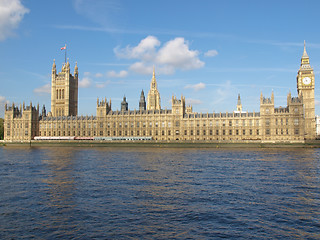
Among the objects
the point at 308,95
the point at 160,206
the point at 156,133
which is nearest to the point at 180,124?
the point at 156,133

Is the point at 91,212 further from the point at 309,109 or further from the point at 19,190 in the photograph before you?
the point at 309,109

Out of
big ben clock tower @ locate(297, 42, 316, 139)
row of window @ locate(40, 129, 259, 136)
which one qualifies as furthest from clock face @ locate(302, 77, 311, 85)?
row of window @ locate(40, 129, 259, 136)

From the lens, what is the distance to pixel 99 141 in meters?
134


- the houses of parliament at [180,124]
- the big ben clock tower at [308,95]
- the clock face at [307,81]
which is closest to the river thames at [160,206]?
the houses of parliament at [180,124]

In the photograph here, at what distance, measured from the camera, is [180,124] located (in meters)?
139

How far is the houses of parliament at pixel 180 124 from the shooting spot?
125 metres

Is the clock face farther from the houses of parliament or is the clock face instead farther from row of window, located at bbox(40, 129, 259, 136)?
row of window, located at bbox(40, 129, 259, 136)

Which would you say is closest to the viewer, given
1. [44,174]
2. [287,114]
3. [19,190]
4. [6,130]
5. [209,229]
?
[209,229]

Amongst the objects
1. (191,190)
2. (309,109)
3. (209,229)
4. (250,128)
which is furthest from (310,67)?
(209,229)

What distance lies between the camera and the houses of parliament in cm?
12488

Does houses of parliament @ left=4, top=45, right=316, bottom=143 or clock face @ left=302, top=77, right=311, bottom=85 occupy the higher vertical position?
clock face @ left=302, top=77, right=311, bottom=85

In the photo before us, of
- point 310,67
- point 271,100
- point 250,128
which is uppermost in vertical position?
point 310,67

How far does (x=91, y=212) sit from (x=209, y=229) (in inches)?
388

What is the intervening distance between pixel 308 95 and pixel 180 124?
56.5 meters
